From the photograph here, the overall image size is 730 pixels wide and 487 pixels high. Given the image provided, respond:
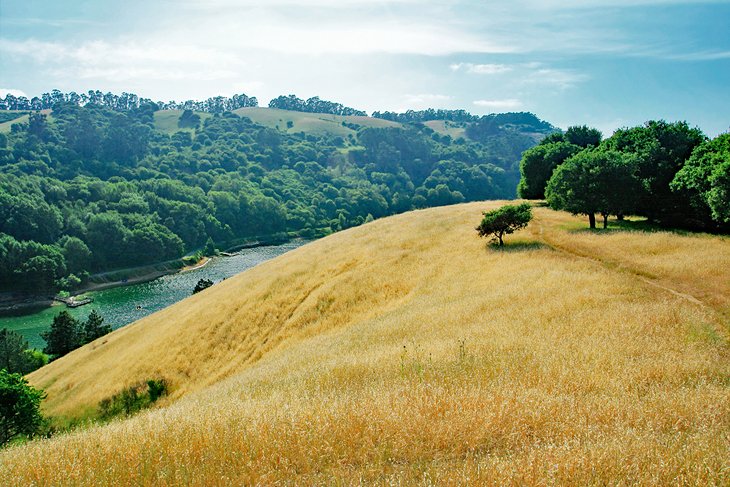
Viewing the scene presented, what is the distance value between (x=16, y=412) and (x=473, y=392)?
3500cm

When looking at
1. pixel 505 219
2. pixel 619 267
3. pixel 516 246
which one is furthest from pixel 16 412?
pixel 619 267

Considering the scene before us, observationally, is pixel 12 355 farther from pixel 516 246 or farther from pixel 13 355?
pixel 516 246

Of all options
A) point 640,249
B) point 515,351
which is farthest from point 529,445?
point 640,249

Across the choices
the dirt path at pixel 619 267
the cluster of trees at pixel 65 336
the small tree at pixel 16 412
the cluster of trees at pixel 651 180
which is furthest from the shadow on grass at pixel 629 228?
the cluster of trees at pixel 65 336

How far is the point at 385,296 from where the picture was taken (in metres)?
A: 31.4

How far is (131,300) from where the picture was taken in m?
103

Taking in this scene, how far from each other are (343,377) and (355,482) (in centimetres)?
730

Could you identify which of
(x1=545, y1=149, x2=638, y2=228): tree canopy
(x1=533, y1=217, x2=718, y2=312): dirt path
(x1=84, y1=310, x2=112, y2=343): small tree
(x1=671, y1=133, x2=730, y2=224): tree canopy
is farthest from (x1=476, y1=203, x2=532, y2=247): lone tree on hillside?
(x1=84, y1=310, x2=112, y2=343): small tree

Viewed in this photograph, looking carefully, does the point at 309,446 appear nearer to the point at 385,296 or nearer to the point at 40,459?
the point at 40,459

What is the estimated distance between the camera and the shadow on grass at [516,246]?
33531mm

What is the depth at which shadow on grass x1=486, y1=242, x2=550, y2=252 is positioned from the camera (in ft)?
110

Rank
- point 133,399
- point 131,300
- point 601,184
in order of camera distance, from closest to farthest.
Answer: point 133,399 → point 601,184 → point 131,300

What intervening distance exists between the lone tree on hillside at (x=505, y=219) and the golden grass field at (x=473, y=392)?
5.45 metres

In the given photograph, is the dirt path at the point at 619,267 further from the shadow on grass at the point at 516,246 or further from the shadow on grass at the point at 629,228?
the shadow on grass at the point at 629,228
